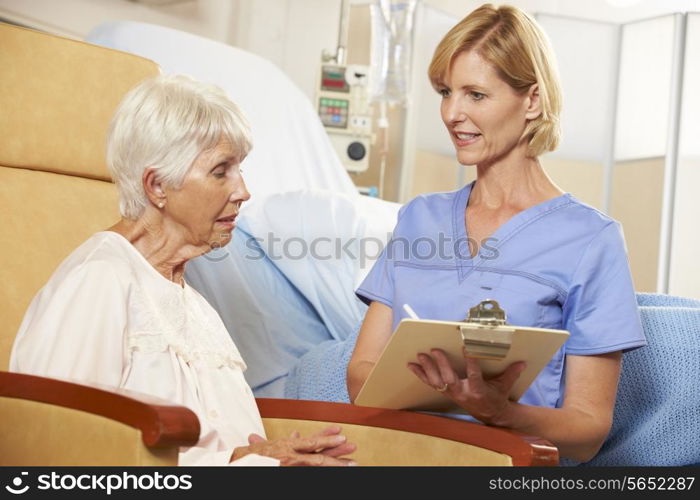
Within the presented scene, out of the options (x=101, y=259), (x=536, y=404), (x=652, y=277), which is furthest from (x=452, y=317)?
(x=652, y=277)

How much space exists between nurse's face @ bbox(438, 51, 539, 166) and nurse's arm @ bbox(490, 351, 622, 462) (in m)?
0.35

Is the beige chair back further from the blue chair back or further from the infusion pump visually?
the infusion pump

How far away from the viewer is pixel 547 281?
1.32 meters

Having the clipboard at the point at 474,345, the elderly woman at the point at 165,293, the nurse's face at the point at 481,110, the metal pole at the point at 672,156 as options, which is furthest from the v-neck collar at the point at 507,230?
the metal pole at the point at 672,156

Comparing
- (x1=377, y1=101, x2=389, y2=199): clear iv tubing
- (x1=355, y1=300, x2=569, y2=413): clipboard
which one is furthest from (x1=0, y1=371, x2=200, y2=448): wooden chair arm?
(x1=377, y1=101, x2=389, y2=199): clear iv tubing

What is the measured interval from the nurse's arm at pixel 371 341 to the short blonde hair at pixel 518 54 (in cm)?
35

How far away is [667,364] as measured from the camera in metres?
1.47

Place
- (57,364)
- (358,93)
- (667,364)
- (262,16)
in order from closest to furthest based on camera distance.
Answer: (57,364) → (667,364) → (358,93) → (262,16)

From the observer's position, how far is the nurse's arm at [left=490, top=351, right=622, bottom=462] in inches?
47.8

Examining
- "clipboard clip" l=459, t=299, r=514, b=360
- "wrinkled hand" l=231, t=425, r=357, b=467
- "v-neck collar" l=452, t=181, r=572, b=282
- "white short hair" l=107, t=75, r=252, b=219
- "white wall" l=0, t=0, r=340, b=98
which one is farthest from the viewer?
"white wall" l=0, t=0, r=340, b=98

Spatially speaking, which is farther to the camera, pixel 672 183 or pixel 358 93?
pixel 672 183

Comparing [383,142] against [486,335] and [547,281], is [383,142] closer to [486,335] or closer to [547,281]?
[547,281]
